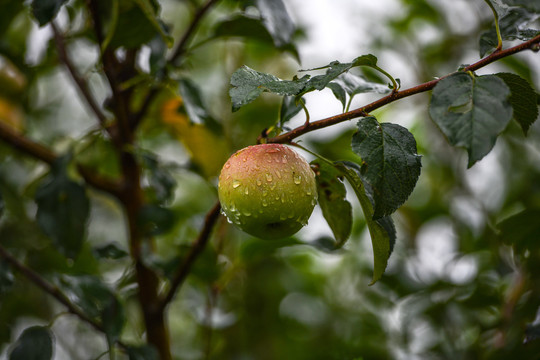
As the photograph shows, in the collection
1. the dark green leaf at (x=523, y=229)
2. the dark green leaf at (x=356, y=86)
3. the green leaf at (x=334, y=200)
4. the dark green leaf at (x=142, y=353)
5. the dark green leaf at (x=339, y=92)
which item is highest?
the dark green leaf at (x=339, y=92)

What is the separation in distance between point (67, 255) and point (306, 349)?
838mm

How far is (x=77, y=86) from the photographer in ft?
3.55

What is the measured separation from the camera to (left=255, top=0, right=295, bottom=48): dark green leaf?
93 centimetres

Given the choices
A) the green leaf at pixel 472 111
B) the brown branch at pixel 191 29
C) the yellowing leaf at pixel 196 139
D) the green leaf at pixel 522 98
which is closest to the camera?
the green leaf at pixel 472 111

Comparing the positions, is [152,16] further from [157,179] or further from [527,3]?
[527,3]

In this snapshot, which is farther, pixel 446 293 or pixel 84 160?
pixel 446 293

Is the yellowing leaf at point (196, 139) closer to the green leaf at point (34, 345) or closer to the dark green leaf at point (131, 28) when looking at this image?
the dark green leaf at point (131, 28)

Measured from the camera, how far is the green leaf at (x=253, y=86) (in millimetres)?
530

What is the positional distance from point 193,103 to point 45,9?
0.31 metres

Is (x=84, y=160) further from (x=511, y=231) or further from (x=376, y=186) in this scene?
(x=511, y=231)

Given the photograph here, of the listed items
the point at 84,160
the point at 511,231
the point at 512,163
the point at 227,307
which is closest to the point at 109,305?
the point at 84,160

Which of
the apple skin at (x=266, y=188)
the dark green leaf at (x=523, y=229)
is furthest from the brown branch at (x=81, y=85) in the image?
the dark green leaf at (x=523, y=229)

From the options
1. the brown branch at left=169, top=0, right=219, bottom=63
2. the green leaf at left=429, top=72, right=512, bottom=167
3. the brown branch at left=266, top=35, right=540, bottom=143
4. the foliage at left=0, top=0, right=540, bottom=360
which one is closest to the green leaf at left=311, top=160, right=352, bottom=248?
the foliage at left=0, top=0, right=540, bottom=360

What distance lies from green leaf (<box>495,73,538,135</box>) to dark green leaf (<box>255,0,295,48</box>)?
0.45 m
